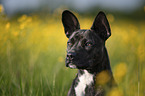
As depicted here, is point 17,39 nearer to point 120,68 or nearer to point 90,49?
point 90,49

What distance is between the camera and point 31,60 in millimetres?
4496

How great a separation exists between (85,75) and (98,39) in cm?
61

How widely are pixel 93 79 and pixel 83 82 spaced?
0.16 m

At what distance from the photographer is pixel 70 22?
10.7 feet

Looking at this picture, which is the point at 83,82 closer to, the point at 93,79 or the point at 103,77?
the point at 93,79

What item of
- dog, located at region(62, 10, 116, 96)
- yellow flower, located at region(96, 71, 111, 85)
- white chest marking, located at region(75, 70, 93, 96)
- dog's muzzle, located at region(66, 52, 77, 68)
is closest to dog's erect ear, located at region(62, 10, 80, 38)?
dog, located at region(62, 10, 116, 96)

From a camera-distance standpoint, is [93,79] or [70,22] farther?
[70,22]

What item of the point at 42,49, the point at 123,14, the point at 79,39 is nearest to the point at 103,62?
the point at 79,39

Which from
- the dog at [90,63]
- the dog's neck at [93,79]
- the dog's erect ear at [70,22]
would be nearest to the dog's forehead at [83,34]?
the dog at [90,63]

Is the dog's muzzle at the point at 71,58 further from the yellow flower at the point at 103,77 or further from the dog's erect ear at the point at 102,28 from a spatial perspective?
the dog's erect ear at the point at 102,28

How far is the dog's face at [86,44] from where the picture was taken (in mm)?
2656

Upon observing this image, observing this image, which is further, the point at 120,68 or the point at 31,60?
the point at 31,60

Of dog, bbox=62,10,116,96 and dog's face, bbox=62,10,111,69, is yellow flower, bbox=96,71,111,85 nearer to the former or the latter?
dog, bbox=62,10,116,96

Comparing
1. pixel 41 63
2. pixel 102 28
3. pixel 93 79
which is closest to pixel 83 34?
pixel 102 28
